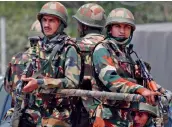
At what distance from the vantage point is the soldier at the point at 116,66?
17.6ft

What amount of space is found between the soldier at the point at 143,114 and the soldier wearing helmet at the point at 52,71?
0.53 m

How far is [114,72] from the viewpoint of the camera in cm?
540

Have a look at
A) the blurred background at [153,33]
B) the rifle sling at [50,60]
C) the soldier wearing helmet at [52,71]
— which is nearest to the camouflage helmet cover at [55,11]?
the soldier wearing helmet at [52,71]

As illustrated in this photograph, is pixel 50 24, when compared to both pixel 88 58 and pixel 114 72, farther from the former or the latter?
pixel 114 72

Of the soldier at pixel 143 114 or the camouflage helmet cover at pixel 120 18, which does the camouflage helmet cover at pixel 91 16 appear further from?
the soldier at pixel 143 114

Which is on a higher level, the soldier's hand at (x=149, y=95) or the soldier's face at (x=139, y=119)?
A: the soldier's hand at (x=149, y=95)

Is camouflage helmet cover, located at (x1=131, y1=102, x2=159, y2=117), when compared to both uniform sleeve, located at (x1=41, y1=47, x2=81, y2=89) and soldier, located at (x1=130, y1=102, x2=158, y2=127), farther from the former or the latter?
uniform sleeve, located at (x1=41, y1=47, x2=81, y2=89)

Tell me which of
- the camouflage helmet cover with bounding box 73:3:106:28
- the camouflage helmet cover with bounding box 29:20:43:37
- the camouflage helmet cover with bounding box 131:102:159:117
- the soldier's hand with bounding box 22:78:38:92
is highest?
the camouflage helmet cover with bounding box 73:3:106:28

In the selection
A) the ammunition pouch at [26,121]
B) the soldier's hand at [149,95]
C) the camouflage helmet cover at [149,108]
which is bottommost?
the ammunition pouch at [26,121]

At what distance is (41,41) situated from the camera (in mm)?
6039

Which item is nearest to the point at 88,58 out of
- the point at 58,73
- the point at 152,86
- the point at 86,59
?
the point at 86,59

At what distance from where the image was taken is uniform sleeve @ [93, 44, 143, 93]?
209 inches

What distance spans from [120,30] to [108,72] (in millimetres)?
416

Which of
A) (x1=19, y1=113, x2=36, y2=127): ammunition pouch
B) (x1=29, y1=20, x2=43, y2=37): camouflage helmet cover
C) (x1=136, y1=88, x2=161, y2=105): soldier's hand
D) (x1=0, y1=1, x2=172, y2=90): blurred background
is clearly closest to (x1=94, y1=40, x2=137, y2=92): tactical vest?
(x1=136, y1=88, x2=161, y2=105): soldier's hand
